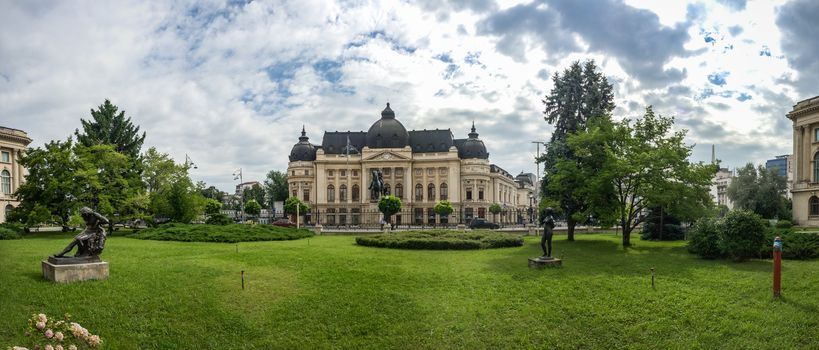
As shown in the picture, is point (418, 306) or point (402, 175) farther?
point (402, 175)

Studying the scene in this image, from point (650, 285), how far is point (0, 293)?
18.7 metres

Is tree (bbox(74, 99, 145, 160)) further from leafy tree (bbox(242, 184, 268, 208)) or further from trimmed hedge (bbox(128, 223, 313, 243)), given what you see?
leafy tree (bbox(242, 184, 268, 208))

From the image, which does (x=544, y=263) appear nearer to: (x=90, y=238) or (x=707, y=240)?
(x=707, y=240)

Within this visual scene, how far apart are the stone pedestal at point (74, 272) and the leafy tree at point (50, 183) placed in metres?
23.5

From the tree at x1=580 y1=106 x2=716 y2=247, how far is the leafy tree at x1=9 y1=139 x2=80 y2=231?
34.0m

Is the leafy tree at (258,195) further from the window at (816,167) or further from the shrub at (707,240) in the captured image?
the shrub at (707,240)

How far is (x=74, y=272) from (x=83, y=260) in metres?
0.51

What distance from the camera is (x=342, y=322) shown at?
42.5 feet

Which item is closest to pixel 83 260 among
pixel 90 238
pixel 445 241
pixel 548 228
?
pixel 90 238

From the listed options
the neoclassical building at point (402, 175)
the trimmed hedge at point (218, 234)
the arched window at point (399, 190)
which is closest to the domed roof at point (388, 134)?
the neoclassical building at point (402, 175)

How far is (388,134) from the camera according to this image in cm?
8325

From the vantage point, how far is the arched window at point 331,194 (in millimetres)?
84438

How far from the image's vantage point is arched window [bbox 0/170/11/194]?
54531 millimetres

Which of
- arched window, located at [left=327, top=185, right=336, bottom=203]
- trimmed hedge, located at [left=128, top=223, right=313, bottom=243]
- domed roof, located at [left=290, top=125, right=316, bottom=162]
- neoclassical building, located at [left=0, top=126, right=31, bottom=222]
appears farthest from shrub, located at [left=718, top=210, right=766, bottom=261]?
domed roof, located at [left=290, top=125, right=316, bottom=162]
